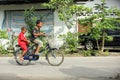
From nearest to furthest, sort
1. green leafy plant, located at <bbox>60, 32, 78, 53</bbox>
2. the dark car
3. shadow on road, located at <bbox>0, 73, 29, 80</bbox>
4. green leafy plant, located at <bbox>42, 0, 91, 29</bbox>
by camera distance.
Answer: shadow on road, located at <bbox>0, 73, 29, 80</bbox> < green leafy plant, located at <bbox>60, 32, 78, 53</bbox> < green leafy plant, located at <bbox>42, 0, 91, 29</bbox> < the dark car

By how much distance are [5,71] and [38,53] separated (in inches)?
74.7

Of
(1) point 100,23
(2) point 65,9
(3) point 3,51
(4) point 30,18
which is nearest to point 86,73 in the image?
(1) point 100,23

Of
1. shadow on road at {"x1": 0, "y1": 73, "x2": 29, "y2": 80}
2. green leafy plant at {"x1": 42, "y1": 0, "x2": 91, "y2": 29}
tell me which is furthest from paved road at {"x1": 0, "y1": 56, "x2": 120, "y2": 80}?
green leafy plant at {"x1": 42, "y1": 0, "x2": 91, "y2": 29}

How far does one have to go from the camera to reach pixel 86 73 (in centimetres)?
1372

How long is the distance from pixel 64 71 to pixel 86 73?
0.93 metres

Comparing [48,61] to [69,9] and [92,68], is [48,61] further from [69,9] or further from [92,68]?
[69,9]

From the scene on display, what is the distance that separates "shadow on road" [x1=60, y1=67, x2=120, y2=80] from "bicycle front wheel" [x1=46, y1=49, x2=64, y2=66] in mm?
850

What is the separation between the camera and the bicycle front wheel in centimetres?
1569

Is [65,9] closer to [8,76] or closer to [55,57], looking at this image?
[55,57]

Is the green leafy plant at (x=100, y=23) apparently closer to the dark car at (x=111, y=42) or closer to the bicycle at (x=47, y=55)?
the dark car at (x=111, y=42)

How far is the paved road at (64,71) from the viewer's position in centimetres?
1285

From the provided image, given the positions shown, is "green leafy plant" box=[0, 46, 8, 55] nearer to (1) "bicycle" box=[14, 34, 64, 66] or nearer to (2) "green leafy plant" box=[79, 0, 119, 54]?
(2) "green leafy plant" box=[79, 0, 119, 54]

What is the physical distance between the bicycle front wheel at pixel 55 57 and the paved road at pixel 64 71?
0.20 metres

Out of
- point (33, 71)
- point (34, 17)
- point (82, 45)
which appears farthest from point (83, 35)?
point (33, 71)
